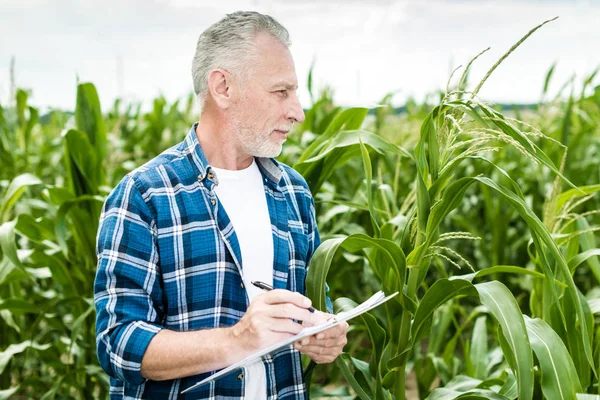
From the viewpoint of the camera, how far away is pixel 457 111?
3.99ft

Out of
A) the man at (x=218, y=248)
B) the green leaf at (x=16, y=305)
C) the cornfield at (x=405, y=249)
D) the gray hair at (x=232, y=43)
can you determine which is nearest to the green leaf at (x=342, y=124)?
the cornfield at (x=405, y=249)

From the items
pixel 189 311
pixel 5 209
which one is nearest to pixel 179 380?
pixel 189 311

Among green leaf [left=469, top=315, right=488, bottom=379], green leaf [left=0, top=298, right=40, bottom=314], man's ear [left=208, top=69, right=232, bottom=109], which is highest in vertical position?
man's ear [left=208, top=69, right=232, bottom=109]

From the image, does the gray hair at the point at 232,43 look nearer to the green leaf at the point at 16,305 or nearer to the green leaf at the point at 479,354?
the green leaf at the point at 16,305

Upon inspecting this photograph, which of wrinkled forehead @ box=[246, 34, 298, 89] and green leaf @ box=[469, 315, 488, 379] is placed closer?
wrinkled forehead @ box=[246, 34, 298, 89]

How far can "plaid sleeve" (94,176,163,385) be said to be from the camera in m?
1.13

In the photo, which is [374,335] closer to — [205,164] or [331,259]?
[331,259]

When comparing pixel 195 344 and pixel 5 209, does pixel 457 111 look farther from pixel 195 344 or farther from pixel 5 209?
pixel 5 209

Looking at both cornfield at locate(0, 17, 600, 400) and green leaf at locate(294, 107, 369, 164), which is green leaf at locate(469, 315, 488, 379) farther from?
green leaf at locate(294, 107, 369, 164)

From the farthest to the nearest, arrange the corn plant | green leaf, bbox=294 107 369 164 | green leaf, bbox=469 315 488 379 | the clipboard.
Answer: green leaf, bbox=469 315 488 379 → green leaf, bbox=294 107 369 164 → the corn plant → the clipboard

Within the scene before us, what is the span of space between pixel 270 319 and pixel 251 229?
29cm

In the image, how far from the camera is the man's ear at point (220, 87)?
4.33 feet

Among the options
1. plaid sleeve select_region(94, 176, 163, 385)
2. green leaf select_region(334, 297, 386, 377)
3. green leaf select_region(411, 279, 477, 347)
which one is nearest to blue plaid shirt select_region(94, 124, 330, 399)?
plaid sleeve select_region(94, 176, 163, 385)

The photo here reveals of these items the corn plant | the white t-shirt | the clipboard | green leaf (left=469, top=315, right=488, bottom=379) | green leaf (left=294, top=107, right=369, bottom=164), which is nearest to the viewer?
the clipboard
